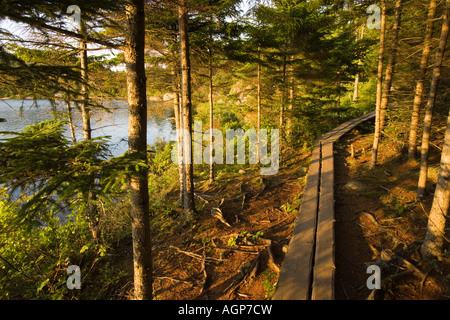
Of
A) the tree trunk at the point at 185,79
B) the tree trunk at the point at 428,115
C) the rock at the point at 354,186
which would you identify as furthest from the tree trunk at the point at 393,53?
the tree trunk at the point at 185,79

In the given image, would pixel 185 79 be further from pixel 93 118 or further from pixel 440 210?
pixel 440 210

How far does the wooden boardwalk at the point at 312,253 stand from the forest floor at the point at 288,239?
0.41m

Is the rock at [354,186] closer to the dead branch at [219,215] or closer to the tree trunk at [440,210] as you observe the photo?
the tree trunk at [440,210]

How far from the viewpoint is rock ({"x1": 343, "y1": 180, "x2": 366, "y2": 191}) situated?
718 centimetres

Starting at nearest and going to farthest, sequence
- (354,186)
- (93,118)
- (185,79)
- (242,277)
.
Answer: (242,277)
(354,186)
(185,79)
(93,118)

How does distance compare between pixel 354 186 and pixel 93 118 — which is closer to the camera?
pixel 354 186

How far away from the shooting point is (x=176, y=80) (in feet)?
36.0

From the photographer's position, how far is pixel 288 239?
5684mm

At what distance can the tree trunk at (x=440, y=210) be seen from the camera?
146 inches

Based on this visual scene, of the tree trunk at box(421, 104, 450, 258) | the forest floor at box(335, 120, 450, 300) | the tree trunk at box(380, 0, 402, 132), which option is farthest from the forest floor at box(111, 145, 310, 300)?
the tree trunk at box(380, 0, 402, 132)

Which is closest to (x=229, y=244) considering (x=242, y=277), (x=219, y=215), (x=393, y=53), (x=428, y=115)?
(x=242, y=277)

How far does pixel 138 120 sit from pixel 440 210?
5.86 meters

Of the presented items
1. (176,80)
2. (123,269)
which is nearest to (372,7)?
(176,80)

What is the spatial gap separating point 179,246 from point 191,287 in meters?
2.04
